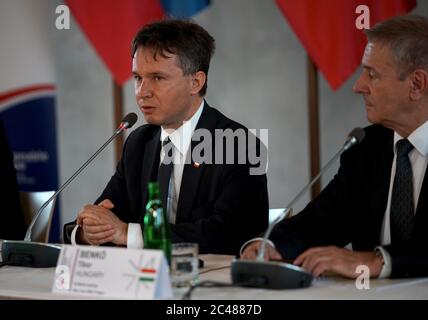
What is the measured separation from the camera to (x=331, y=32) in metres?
4.54

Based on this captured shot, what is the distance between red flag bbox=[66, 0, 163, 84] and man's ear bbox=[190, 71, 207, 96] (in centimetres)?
206

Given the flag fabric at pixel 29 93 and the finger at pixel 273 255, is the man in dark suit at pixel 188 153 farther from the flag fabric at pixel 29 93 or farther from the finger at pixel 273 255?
the flag fabric at pixel 29 93

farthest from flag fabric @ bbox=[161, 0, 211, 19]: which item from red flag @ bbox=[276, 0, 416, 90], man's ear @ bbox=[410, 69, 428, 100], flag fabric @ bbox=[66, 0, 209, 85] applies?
man's ear @ bbox=[410, 69, 428, 100]

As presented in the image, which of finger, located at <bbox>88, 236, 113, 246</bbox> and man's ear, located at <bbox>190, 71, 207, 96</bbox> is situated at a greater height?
man's ear, located at <bbox>190, 71, 207, 96</bbox>

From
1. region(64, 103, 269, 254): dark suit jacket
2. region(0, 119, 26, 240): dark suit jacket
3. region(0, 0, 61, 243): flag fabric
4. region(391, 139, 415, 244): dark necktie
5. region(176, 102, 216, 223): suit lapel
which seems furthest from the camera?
region(0, 0, 61, 243): flag fabric

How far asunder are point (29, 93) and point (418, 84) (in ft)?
9.90

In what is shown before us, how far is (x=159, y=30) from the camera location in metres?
2.87

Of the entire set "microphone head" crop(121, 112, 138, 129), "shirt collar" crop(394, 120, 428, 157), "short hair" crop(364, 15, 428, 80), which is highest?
"short hair" crop(364, 15, 428, 80)

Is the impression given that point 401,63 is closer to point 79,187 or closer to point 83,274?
point 83,274

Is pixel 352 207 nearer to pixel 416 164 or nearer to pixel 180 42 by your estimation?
pixel 416 164

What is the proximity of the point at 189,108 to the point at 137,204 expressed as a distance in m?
0.44

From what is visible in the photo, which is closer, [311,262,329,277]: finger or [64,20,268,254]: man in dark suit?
[311,262,329,277]: finger

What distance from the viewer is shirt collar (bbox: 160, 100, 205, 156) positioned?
2914mm

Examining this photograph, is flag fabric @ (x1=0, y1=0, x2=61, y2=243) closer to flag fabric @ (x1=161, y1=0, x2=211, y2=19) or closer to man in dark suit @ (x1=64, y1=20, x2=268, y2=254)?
flag fabric @ (x1=161, y1=0, x2=211, y2=19)
